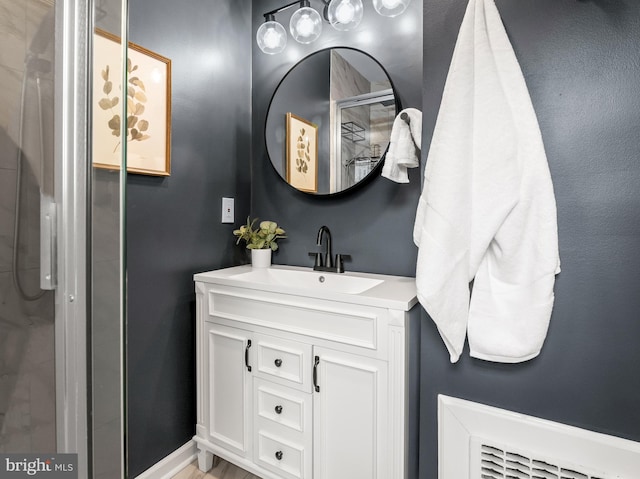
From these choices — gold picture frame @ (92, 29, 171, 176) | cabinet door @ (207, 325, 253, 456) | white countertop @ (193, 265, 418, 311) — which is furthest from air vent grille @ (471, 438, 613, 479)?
gold picture frame @ (92, 29, 171, 176)

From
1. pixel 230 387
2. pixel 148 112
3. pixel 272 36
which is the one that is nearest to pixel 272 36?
pixel 272 36

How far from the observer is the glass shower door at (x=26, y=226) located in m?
0.50

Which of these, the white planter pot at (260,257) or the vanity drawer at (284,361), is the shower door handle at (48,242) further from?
the white planter pot at (260,257)

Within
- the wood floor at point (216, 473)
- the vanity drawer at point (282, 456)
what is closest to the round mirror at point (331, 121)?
the vanity drawer at point (282, 456)

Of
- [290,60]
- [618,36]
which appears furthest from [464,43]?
[290,60]

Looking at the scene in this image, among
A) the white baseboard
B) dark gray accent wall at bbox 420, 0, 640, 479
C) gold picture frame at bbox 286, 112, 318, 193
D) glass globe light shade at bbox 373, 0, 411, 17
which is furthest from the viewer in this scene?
gold picture frame at bbox 286, 112, 318, 193

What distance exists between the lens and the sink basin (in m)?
1.51

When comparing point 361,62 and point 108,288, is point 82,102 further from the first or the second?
point 361,62

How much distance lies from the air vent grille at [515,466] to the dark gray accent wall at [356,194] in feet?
2.35

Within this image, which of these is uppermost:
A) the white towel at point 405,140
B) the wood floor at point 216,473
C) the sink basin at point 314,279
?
the white towel at point 405,140

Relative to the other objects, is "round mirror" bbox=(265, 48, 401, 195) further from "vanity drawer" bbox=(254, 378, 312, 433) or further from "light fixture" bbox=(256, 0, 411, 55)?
"vanity drawer" bbox=(254, 378, 312, 433)

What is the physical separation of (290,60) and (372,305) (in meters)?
1.39

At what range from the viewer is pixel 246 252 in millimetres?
1982

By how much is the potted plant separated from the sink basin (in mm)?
59
